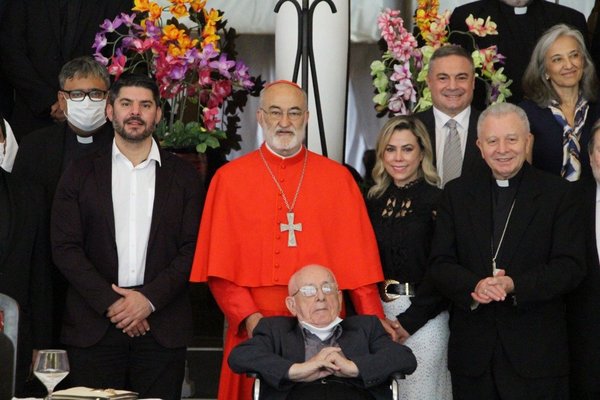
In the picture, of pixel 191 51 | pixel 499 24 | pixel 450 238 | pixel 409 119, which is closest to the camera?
pixel 450 238

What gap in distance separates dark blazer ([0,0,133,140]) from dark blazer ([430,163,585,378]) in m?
2.70

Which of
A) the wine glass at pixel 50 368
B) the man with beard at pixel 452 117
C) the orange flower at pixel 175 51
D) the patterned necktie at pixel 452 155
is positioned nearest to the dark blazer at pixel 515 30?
the man with beard at pixel 452 117

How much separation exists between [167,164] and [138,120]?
240 millimetres

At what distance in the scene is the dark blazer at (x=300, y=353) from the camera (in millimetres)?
4875

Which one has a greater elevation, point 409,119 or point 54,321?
point 409,119

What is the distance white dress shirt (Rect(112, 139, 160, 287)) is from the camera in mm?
5500

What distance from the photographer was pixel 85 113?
594cm

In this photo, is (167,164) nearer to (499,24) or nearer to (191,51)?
(191,51)

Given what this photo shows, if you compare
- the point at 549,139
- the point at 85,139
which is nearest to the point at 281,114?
the point at 85,139

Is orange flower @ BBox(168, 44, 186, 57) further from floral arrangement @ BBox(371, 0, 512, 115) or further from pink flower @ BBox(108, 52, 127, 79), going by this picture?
floral arrangement @ BBox(371, 0, 512, 115)

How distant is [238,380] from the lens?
5547 millimetres

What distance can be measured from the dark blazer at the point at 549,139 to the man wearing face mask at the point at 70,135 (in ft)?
6.69

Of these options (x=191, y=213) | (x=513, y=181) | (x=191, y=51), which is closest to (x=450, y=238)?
(x=513, y=181)

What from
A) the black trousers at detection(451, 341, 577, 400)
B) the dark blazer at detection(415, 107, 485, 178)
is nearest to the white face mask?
the dark blazer at detection(415, 107, 485, 178)
